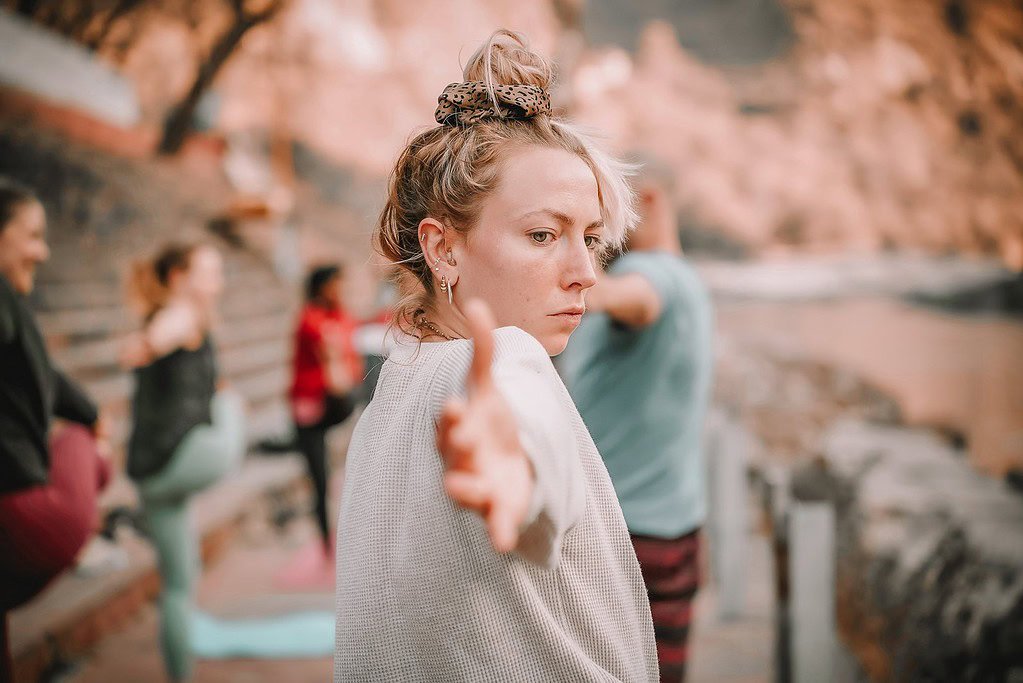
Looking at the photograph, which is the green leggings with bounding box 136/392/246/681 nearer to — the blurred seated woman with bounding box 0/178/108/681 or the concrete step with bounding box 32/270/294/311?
the blurred seated woman with bounding box 0/178/108/681

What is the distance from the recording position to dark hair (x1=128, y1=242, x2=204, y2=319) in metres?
2.61

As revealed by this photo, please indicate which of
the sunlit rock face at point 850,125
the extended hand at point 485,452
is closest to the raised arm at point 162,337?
the extended hand at point 485,452

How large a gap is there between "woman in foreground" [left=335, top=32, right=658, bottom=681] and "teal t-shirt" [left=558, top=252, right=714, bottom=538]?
2.78 ft

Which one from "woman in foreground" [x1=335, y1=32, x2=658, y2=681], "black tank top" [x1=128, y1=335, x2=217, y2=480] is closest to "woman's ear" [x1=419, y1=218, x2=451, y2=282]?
"woman in foreground" [x1=335, y1=32, x2=658, y2=681]

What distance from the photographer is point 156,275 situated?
8.63 feet

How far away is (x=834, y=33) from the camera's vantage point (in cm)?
616

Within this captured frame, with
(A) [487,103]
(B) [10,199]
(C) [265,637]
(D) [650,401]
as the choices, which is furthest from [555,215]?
(C) [265,637]

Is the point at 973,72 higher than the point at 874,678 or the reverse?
higher

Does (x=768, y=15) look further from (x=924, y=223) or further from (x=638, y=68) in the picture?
(x=924, y=223)

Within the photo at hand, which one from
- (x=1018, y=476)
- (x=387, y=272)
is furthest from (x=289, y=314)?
(x=387, y=272)

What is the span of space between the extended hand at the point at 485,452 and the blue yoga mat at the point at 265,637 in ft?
10.2

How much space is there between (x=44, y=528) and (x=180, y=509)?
115 cm

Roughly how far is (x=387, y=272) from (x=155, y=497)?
2.00 m

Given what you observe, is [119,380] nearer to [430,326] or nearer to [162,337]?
[162,337]
